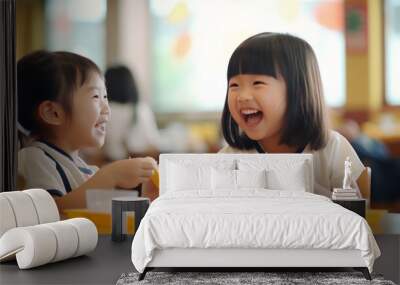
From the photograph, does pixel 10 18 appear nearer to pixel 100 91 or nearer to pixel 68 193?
pixel 100 91

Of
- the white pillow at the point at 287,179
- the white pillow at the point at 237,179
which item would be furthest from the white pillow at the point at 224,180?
the white pillow at the point at 287,179

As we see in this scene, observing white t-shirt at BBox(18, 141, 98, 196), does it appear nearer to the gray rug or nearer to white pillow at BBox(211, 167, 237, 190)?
white pillow at BBox(211, 167, 237, 190)

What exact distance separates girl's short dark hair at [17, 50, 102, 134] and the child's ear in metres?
0.04

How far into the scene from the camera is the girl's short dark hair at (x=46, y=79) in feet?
24.4

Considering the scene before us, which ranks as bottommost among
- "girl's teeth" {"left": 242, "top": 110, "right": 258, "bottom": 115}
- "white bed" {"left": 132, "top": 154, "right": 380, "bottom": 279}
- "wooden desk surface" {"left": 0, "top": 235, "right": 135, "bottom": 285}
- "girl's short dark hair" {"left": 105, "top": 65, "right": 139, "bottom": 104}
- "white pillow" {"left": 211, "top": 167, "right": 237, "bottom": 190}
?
"wooden desk surface" {"left": 0, "top": 235, "right": 135, "bottom": 285}

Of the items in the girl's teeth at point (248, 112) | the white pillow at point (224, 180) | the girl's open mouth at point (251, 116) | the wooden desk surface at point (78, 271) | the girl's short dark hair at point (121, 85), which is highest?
the girl's short dark hair at point (121, 85)

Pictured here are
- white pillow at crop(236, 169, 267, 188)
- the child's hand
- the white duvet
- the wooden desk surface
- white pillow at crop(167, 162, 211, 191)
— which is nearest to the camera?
the white duvet

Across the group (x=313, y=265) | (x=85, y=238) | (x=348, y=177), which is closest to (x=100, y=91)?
(x=85, y=238)

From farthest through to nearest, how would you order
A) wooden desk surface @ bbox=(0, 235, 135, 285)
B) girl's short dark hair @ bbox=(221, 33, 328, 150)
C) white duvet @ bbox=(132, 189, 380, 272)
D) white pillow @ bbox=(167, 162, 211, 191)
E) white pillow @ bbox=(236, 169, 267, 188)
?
1. girl's short dark hair @ bbox=(221, 33, 328, 150)
2. white pillow @ bbox=(167, 162, 211, 191)
3. white pillow @ bbox=(236, 169, 267, 188)
4. wooden desk surface @ bbox=(0, 235, 135, 285)
5. white duvet @ bbox=(132, 189, 380, 272)

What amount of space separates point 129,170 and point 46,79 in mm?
1310

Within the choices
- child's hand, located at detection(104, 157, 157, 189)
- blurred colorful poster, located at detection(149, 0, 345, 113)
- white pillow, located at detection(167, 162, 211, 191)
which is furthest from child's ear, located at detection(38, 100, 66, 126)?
white pillow, located at detection(167, 162, 211, 191)

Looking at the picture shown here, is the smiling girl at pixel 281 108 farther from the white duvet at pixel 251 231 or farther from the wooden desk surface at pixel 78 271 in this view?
the white duvet at pixel 251 231

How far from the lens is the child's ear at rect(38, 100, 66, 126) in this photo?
745 cm

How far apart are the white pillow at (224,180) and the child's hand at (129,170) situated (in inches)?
39.8
